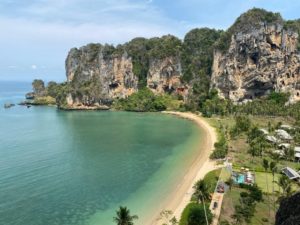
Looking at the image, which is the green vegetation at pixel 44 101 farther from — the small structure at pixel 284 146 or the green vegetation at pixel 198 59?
the small structure at pixel 284 146

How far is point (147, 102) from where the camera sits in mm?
146625

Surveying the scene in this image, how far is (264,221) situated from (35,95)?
178385 mm

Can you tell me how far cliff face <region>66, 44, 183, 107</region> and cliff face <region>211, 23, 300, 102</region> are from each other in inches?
1126

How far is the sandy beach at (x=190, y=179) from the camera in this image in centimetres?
4526

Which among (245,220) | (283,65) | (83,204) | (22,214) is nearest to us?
(245,220)

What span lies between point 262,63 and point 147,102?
156 feet

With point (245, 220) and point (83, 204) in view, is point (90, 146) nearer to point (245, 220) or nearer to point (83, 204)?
point (83, 204)

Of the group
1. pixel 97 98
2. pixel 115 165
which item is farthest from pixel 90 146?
pixel 97 98

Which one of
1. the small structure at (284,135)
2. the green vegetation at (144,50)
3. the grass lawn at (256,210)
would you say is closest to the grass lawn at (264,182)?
the grass lawn at (256,210)

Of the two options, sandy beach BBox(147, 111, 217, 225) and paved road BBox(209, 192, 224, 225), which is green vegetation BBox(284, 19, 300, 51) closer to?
sandy beach BBox(147, 111, 217, 225)

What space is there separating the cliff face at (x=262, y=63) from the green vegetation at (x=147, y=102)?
24.0m

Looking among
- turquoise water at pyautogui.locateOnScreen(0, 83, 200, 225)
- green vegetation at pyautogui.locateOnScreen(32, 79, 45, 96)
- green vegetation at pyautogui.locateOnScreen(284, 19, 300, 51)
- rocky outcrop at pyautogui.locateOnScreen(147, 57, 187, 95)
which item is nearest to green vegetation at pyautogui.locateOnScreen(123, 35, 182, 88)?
rocky outcrop at pyautogui.locateOnScreen(147, 57, 187, 95)

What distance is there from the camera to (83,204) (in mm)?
46812

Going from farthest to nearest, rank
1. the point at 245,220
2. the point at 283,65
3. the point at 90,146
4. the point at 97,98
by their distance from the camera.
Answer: the point at 97,98, the point at 283,65, the point at 90,146, the point at 245,220
